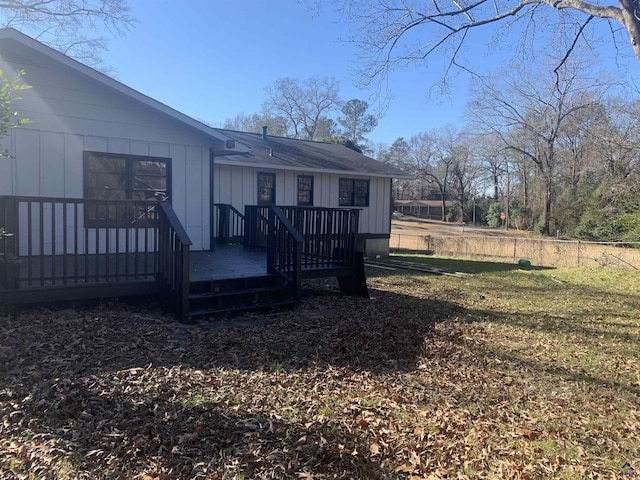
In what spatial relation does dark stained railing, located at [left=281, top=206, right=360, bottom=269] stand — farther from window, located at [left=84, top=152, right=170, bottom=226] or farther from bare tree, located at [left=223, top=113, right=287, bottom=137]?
bare tree, located at [left=223, top=113, right=287, bottom=137]

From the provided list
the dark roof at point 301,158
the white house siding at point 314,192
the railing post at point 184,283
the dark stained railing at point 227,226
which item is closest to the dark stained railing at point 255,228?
the dark stained railing at point 227,226

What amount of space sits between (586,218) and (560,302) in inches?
913

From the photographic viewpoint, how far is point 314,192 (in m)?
15.2

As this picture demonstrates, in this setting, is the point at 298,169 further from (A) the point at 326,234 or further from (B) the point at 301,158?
(A) the point at 326,234

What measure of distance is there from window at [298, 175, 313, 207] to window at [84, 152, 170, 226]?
21.3 ft

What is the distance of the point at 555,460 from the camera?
302 centimetres

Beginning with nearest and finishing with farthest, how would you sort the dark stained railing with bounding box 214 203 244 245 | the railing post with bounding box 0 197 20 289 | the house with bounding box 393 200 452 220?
the railing post with bounding box 0 197 20 289 < the dark stained railing with bounding box 214 203 244 245 < the house with bounding box 393 200 452 220

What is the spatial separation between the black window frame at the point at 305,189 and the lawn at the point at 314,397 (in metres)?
8.36

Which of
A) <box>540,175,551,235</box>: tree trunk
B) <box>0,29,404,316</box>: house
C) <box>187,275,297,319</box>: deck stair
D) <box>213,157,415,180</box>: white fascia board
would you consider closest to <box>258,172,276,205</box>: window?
<box>213,157,415,180</box>: white fascia board

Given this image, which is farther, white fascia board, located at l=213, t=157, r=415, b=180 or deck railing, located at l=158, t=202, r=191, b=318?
white fascia board, located at l=213, t=157, r=415, b=180

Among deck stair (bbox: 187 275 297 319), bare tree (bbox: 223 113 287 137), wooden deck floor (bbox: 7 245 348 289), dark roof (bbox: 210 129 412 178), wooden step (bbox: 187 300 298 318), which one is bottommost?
wooden step (bbox: 187 300 298 318)

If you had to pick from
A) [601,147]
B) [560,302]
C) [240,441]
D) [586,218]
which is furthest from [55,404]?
[586,218]

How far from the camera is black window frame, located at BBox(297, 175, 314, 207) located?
48.7ft

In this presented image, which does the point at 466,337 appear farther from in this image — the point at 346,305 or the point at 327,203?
the point at 327,203
